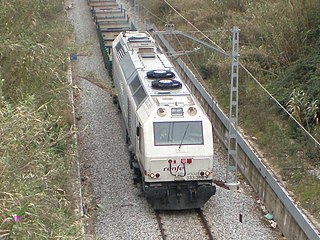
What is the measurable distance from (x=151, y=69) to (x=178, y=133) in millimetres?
3682

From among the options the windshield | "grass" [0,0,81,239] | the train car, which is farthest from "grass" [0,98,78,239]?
the windshield

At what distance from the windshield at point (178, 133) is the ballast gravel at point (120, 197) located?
80.2 inches

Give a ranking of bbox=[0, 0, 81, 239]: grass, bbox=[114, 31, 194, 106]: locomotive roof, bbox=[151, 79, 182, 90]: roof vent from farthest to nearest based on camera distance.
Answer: bbox=[151, 79, 182, 90]: roof vent < bbox=[114, 31, 194, 106]: locomotive roof < bbox=[0, 0, 81, 239]: grass

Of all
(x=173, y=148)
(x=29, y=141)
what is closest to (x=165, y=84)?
(x=173, y=148)

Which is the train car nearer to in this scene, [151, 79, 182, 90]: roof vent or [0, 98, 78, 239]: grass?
[151, 79, 182, 90]: roof vent

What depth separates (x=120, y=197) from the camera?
16453 millimetres

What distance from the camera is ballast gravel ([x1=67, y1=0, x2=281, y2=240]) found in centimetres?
1472

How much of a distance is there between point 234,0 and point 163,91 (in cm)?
1573

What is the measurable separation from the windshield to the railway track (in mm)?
1968

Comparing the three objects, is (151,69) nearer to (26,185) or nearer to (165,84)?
(165,84)

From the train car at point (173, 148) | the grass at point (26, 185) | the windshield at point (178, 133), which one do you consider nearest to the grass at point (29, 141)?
the grass at point (26, 185)

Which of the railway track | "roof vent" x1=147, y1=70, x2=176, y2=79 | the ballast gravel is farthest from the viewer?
"roof vent" x1=147, y1=70, x2=176, y2=79

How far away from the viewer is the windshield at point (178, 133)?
15.0 metres

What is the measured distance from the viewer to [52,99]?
45.2ft
